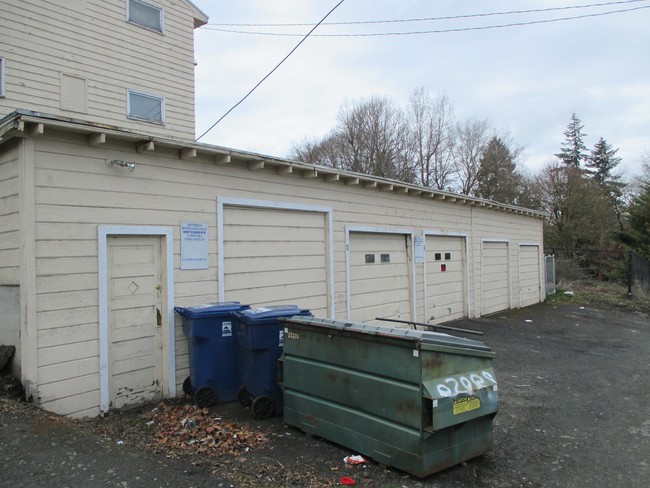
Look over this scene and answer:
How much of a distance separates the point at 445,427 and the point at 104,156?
4.47 metres

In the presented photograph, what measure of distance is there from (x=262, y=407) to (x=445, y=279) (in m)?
7.62

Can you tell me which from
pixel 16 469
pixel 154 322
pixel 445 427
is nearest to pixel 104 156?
pixel 154 322

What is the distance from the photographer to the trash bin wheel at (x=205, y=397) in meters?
5.00

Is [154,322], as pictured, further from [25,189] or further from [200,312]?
[25,189]

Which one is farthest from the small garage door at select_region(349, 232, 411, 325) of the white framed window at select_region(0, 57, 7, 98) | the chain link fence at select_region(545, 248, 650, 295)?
the chain link fence at select_region(545, 248, 650, 295)

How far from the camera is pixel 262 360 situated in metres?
4.83

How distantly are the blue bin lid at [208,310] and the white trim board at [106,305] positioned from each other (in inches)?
12.1

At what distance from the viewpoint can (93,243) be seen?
4.80 metres

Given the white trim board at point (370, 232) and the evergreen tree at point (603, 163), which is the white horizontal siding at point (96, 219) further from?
the evergreen tree at point (603, 163)

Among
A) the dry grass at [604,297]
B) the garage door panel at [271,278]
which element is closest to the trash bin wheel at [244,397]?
the garage door panel at [271,278]

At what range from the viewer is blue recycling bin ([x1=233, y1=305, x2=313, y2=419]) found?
4801 millimetres

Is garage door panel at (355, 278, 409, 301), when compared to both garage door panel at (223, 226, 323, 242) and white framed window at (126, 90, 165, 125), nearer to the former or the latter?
garage door panel at (223, 226, 323, 242)

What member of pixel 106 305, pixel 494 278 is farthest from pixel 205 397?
pixel 494 278

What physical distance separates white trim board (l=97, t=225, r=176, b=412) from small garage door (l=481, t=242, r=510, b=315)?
385 inches
